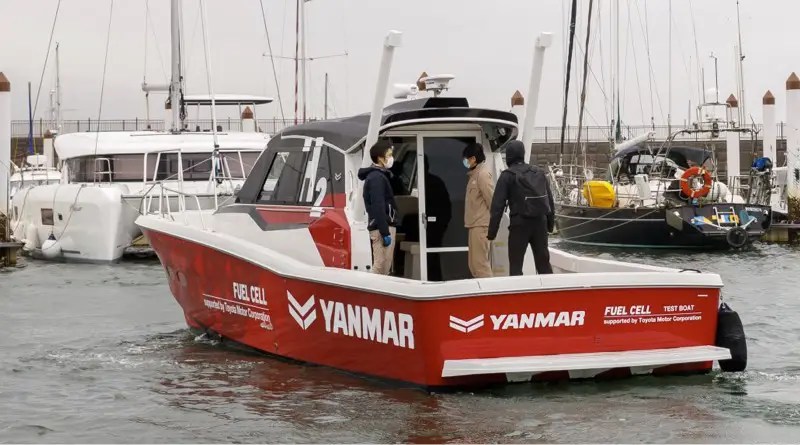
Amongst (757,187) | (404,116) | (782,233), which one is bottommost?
(782,233)

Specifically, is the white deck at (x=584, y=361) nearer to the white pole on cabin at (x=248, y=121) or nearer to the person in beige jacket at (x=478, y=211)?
the person in beige jacket at (x=478, y=211)

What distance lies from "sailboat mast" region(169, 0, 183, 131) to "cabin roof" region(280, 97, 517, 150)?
47.7ft

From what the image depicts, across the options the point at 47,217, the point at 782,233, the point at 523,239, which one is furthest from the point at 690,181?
the point at 523,239

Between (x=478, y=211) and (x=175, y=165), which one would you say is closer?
(x=478, y=211)

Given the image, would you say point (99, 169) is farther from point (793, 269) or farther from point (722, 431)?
point (722, 431)

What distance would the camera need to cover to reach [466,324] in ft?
30.2

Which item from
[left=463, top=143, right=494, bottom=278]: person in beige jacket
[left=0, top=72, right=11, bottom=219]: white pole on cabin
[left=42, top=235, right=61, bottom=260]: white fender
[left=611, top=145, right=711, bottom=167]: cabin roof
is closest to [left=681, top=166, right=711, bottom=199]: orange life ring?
[left=611, top=145, right=711, bottom=167]: cabin roof

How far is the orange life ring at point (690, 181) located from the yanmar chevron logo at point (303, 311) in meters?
16.6

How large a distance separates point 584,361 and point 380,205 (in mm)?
2133

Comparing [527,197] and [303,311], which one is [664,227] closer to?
[527,197]

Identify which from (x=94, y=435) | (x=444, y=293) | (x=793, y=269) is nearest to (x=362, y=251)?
(x=444, y=293)

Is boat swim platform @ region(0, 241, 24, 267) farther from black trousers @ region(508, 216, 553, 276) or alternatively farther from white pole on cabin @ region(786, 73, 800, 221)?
white pole on cabin @ region(786, 73, 800, 221)

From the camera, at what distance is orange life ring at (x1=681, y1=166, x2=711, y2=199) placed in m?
25.8

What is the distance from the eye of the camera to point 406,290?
920 centimetres
